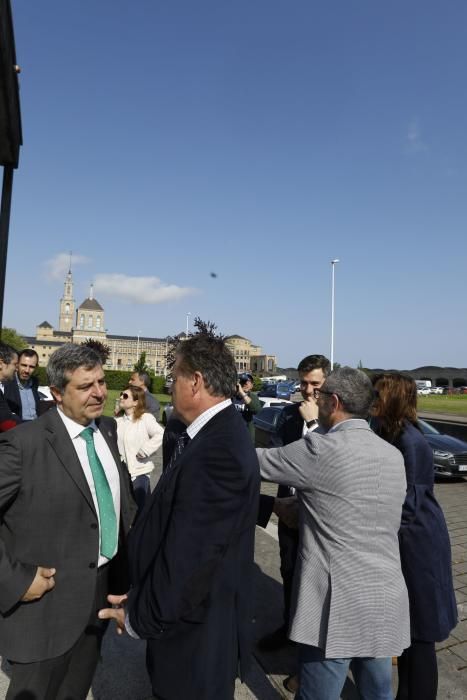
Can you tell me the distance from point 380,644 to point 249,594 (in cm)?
62

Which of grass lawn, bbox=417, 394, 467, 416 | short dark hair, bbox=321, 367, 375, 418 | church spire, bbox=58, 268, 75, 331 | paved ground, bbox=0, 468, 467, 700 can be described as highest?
church spire, bbox=58, 268, 75, 331

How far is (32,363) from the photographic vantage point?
21.2 ft

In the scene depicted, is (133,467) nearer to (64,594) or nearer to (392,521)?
(64,594)

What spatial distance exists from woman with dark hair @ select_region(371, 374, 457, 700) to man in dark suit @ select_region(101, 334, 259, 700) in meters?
1.11

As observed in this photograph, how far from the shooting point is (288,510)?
2.50 metres

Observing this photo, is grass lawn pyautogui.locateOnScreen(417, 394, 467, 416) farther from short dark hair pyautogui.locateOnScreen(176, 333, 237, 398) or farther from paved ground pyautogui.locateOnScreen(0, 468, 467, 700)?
short dark hair pyautogui.locateOnScreen(176, 333, 237, 398)

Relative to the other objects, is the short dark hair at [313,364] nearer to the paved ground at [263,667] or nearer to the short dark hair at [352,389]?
the short dark hair at [352,389]

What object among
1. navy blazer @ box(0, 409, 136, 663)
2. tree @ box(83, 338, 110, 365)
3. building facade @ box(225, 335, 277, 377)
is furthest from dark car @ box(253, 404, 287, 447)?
building facade @ box(225, 335, 277, 377)

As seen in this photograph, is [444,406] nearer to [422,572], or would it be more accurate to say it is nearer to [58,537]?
[422,572]

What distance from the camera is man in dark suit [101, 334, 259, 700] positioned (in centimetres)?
156

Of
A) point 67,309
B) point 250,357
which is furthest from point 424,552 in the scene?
point 67,309

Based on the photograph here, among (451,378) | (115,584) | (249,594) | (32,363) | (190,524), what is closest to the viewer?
(190,524)

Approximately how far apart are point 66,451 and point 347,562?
4.50 ft

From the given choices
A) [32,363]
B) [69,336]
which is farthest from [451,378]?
[69,336]
